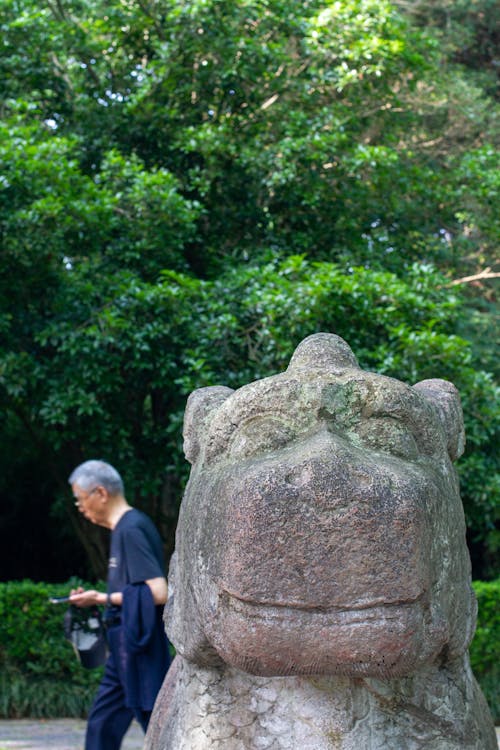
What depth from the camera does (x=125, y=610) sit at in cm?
364

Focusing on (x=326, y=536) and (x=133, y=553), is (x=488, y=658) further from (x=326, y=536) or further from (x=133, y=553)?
(x=326, y=536)

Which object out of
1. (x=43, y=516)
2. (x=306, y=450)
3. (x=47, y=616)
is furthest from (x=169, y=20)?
(x=306, y=450)

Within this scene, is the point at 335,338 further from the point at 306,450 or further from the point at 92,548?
the point at 92,548

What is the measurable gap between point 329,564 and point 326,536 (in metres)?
0.06

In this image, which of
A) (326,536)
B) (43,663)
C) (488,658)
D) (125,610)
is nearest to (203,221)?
(43,663)

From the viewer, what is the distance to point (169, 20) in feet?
25.7

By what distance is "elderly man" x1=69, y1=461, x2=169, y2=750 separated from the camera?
142 inches

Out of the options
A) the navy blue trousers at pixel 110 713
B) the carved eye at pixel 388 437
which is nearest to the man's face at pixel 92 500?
the navy blue trousers at pixel 110 713

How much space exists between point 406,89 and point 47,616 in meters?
6.05

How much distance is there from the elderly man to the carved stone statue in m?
1.04

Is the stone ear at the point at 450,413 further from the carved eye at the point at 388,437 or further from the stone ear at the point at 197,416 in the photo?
the stone ear at the point at 197,416

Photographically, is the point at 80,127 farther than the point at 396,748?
Yes

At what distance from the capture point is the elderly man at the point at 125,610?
11.9 feet

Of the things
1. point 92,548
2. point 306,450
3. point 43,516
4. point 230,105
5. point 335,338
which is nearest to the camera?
point 306,450
